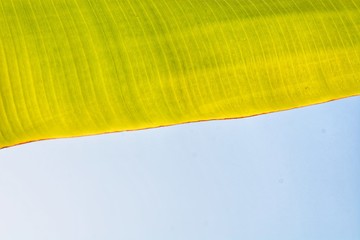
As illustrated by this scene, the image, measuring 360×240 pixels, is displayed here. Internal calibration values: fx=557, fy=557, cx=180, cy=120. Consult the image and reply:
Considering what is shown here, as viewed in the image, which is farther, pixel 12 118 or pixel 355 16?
pixel 355 16

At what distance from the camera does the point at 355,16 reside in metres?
0.52

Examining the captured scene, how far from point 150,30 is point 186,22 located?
0.03 m

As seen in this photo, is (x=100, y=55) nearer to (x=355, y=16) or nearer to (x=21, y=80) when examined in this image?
(x=21, y=80)

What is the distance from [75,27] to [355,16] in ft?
0.86

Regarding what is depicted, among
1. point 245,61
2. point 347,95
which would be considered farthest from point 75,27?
point 347,95

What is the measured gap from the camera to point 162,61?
449 millimetres

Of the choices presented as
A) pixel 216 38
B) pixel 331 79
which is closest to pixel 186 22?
pixel 216 38

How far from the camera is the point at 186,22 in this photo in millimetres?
471

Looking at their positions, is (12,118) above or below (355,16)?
below

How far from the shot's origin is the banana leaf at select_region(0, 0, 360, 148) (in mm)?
423

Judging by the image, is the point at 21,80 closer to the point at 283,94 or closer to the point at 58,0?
the point at 58,0

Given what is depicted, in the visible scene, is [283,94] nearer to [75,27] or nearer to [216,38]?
[216,38]

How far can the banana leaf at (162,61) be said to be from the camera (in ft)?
1.39

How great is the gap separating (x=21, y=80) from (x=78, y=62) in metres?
0.05
